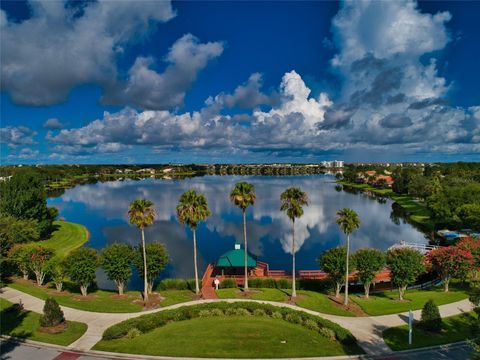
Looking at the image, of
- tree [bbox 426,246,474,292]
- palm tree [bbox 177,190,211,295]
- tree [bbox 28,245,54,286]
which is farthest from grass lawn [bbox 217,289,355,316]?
tree [bbox 28,245,54,286]

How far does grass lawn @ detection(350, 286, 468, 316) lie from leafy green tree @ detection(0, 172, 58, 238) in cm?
5791

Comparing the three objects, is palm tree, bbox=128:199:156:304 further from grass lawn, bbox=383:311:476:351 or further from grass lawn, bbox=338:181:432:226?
grass lawn, bbox=338:181:432:226

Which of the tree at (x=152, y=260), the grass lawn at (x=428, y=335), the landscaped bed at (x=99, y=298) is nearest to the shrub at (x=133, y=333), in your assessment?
the landscaped bed at (x=99, y=298)

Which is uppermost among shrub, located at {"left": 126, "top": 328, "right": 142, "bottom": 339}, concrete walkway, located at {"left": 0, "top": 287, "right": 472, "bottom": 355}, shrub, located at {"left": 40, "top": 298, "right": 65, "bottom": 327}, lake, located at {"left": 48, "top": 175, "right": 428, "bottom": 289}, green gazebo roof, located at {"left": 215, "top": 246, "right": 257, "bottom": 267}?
shrub, located at {"left": 40, "top": 298, "right": 65, "bottom": 327}

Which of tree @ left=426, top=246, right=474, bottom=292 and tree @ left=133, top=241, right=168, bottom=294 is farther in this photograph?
tree @ left=133, top=241, right=168, bottom=294

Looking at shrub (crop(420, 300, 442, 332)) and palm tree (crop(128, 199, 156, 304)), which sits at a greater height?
palm tree (crop(128, 199, 156, 304))

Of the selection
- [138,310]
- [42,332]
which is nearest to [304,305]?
[138,310]

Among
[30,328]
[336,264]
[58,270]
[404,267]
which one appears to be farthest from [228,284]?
[30,328]

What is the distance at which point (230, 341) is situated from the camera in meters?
24.6

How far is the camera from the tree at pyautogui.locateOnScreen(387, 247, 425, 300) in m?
34.8

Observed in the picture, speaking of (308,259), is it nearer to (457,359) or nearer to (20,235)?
(457,359)

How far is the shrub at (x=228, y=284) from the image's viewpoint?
131 feet

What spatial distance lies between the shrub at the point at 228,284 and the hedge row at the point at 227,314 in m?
8.82

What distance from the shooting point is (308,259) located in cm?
5597
